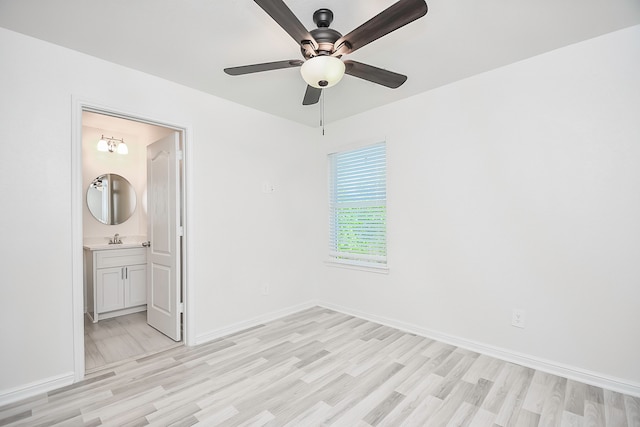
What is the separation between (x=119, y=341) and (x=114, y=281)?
1017 mm

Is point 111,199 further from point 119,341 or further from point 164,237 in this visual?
point 119,341

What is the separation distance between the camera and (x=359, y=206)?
376cm

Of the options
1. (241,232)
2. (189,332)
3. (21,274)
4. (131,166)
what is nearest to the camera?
(21,274)

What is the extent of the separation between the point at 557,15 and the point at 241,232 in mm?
3180

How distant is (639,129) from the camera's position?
2.04m

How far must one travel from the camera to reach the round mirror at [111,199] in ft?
13.4

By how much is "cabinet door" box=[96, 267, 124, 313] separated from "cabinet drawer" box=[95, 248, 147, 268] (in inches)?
2.6

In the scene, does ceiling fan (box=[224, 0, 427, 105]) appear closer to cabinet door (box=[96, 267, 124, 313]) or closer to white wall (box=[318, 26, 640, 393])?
white wall (box=[318, 26, 640, 393])

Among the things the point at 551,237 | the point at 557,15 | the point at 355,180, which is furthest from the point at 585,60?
the point at 355,180

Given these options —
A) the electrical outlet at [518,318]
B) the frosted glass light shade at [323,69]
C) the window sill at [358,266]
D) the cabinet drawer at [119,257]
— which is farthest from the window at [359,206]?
the cabinet drawer at [119,257]

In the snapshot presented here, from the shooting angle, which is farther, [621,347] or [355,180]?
[355,180]

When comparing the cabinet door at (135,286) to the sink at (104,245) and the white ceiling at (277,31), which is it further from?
the white ceiling at (277,31)

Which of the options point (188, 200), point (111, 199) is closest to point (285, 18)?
point (188, 200)

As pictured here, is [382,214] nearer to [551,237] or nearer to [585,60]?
[551,237]
